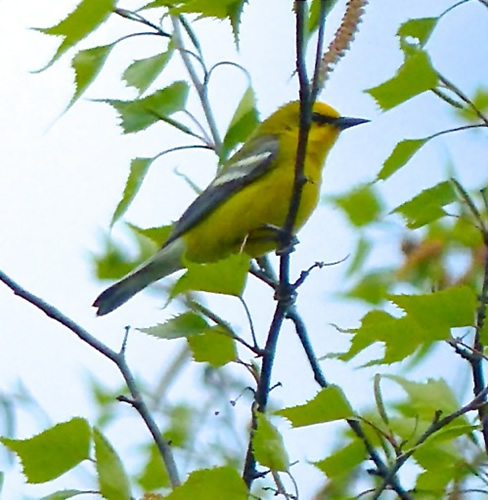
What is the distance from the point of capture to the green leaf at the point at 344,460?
1.12 meters

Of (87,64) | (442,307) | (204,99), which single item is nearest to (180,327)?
(442,307)

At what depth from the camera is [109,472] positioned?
1063mm

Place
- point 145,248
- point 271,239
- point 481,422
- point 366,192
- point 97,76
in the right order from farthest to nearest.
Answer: point 271,239
point 145,248
point 366,192
point 97,76
point 481,422

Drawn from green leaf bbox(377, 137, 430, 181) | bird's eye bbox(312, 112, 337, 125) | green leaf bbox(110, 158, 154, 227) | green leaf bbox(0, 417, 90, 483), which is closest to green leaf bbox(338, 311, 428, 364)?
green leaf bbox(377, 137, 430, 181)

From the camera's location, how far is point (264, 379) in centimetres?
107

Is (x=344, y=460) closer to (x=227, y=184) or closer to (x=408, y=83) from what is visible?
(x=408, y=83)

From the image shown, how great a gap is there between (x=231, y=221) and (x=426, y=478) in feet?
3.15

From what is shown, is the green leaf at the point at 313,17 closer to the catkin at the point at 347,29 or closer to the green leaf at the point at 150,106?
the catkin at the point at 347,29

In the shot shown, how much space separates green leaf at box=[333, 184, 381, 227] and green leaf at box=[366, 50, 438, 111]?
0.31m

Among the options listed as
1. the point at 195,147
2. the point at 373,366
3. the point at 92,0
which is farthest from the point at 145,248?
the point at 373,366

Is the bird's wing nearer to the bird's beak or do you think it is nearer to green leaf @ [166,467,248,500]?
the bird's beak

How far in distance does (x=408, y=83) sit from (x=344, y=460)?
1.41 ft

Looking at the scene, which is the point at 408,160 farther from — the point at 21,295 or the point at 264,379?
the point at 21,295

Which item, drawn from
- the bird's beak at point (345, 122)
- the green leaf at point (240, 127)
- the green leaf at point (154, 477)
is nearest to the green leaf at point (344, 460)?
the green leaf at point (154, 477)
